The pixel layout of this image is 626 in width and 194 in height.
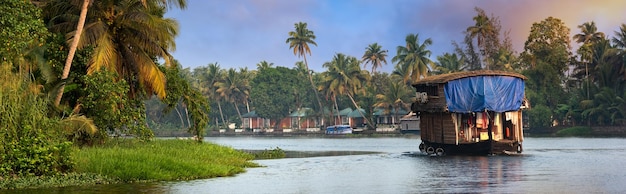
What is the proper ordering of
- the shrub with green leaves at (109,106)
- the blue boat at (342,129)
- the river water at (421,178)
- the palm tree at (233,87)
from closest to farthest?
the river water at (421,178) → the shrub with green leaves at (109,106) → the blue boat at (342,129) → the palm tree at (233,87)

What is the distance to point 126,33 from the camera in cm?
Result: 3334

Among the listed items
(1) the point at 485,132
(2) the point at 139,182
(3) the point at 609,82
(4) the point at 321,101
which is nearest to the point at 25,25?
(2) the point at 139,182

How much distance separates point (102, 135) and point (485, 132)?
25107mm

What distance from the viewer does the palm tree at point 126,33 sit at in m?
31.5

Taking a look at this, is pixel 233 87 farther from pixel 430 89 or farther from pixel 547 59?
A: pixel 430 89

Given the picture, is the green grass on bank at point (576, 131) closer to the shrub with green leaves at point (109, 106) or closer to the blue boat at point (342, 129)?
the blue boat at point (342, 129)

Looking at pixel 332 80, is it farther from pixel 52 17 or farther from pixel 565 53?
pixel 52 17

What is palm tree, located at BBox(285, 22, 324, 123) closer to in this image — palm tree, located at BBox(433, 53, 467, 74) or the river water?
palm tree, located at BBox(433, 53, 467, 74)

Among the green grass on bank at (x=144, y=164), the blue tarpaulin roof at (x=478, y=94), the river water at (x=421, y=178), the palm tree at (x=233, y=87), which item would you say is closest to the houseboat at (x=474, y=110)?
the blue tarpaulin roof at (x=478, y=94)

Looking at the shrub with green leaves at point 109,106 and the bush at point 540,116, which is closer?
the shrub with green leaves at point 109,106

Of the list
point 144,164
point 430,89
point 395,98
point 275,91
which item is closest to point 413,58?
point 395,98

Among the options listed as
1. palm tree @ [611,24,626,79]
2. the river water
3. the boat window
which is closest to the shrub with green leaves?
the river water

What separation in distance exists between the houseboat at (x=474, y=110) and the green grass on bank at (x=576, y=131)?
42.2 m

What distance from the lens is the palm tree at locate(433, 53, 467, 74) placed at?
333 ft
